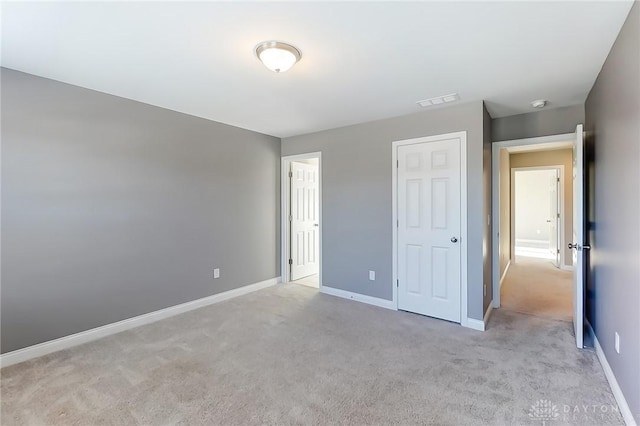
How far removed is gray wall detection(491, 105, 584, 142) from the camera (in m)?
3.34

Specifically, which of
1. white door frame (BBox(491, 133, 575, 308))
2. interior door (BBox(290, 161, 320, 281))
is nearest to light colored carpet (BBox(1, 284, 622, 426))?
white door frame (BBox(491, 133, 575, 308))

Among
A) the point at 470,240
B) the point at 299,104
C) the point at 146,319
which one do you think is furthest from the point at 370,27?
the point at 146,319

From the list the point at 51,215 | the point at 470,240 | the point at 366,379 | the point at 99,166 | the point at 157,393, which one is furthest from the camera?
the point at 470,240

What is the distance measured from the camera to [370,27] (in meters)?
1.86

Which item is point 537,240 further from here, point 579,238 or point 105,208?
point 105,208

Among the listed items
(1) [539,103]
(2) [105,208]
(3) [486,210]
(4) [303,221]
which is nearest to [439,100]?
(1) [539,103]

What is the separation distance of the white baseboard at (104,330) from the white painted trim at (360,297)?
1.23m

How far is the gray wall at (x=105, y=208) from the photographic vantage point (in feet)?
8.12

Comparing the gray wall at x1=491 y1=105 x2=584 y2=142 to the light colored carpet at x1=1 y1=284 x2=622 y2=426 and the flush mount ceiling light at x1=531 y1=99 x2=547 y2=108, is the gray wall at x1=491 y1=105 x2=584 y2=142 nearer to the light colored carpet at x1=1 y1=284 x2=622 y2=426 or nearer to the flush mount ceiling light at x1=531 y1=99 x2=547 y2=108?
the flush mount ceiling light at x1=531 y1=99 x2=547 y2=108

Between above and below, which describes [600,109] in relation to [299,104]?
below

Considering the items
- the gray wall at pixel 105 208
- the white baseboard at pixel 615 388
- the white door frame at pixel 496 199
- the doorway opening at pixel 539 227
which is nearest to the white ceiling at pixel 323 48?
the gray wall at pixel 105 208

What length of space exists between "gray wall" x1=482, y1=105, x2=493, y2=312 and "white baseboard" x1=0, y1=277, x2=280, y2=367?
3.12m

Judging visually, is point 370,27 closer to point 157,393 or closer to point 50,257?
point 157,393

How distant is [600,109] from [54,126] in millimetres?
4599
